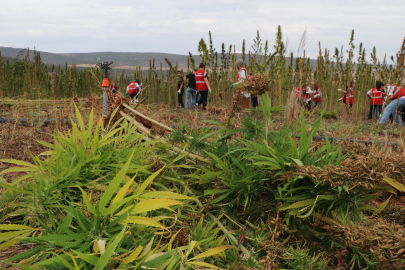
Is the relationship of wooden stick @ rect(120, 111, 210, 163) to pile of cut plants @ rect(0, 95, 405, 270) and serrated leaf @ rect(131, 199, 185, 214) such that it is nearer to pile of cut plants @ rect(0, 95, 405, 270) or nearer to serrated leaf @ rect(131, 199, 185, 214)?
pile of cut plants @ rect(0, 95, 405, 270)

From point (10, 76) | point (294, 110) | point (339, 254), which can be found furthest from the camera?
point (10, 76)

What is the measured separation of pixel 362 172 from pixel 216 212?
58cm

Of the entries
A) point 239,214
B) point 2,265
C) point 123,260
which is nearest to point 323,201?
point 239,214

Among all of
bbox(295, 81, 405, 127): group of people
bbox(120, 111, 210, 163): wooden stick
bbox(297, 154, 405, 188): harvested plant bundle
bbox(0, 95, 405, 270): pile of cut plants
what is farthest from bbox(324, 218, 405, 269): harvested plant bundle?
bbox(295, 81, 405, 127): group of people

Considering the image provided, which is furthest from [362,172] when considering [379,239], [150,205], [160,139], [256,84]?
[160,139]

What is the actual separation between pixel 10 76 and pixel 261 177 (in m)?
12.9

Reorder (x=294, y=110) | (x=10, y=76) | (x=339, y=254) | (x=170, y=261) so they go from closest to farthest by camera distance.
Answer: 1. (x=170, y=261)
2. (x=339, y=254)
3. (x=294, y=110)
4. (x=10, y=76)

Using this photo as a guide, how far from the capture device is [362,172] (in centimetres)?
92

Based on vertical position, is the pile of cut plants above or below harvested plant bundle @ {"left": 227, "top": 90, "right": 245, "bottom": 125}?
below

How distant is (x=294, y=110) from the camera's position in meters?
2.38

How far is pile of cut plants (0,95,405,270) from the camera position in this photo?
0.84 metres

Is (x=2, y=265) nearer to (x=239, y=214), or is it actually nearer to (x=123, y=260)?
(x=123, y=260)

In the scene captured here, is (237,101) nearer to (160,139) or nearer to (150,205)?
(160,139)

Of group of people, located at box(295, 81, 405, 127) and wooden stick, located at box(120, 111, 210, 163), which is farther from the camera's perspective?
group of people, located at box(295, 81, 405, 127)
